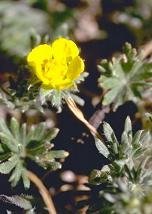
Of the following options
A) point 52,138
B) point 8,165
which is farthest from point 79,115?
point 8,165

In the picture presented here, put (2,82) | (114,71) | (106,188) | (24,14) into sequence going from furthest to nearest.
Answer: (24,14), (2,82), (114,71), (106,188)

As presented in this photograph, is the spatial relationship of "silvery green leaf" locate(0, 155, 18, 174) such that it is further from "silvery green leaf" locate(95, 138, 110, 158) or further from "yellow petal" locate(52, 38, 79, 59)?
"yellow petal" locate(52, 38, 79, 59)

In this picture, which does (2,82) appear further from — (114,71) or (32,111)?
(114,71)

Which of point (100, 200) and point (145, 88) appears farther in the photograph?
point (145, 88)

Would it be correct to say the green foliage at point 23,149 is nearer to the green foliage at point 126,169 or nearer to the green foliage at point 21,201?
the green foliage at point 21,201

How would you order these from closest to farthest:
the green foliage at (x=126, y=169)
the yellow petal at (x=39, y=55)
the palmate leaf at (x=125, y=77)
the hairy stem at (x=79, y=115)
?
the green foliage at (x=126, y=169), the yellow petal at (x=39, y=55), the hairy stem at (x=79, y=115), the palmate leaf at (x=125, y=77)

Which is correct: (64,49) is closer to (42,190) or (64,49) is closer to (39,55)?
(39,55)

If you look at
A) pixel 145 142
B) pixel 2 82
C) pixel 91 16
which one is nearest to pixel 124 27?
pixel 91 16

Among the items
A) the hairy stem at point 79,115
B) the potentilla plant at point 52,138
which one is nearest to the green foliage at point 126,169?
the potentilla plant at point 52,138
